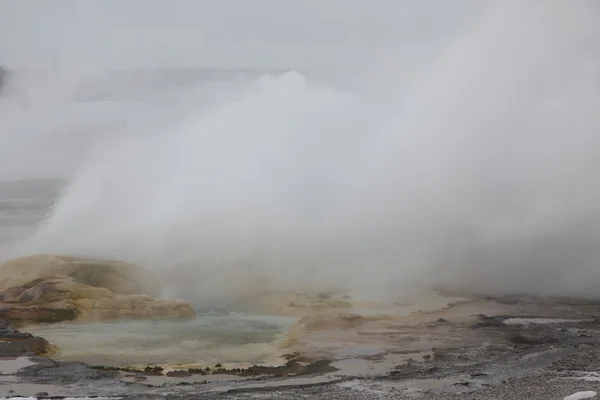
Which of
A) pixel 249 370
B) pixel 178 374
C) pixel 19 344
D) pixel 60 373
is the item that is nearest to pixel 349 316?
pixel 249 370

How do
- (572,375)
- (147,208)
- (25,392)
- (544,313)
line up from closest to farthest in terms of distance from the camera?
(25,392) → (572,375) → (544,313) → (147,208)

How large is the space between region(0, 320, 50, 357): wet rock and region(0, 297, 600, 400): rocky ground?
240mm

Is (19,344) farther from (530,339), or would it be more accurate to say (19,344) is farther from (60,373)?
(530,339)

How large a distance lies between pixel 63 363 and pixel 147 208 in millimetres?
17718

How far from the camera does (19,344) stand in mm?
16953

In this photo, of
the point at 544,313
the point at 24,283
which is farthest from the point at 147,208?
the point at 544,313

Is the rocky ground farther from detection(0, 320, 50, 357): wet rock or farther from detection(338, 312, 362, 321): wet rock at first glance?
detection(338, 312, 362, 321): wet rock

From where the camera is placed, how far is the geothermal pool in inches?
652

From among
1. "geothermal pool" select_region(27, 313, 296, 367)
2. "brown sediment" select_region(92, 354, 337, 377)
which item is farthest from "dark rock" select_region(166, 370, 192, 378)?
"geothermal pool" select_region(27, 313, 296, 367)

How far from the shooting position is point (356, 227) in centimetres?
3089

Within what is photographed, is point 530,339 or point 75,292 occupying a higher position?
point 75,292

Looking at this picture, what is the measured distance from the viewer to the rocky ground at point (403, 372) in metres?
13.7

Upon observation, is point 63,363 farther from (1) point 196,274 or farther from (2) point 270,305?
(1) point 196,274

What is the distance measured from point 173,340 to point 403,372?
590 centimetres
